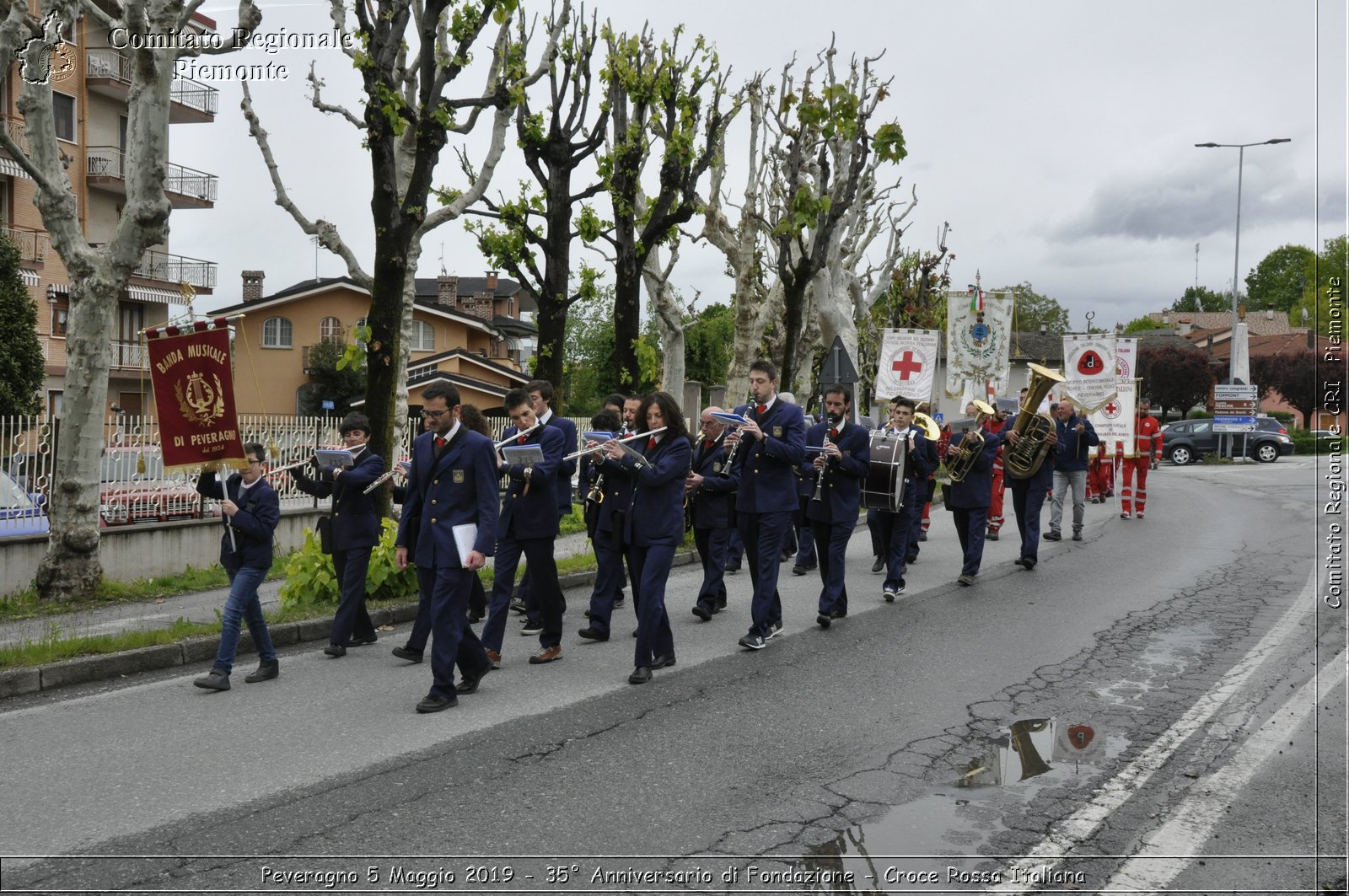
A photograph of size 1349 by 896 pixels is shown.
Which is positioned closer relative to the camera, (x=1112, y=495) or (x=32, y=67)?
(x=32, y=67)

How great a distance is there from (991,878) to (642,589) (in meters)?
3.74

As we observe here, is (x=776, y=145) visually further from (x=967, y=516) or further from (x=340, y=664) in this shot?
(x=340, y=664)

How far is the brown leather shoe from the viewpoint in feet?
27.6

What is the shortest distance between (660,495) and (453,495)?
1.62 meters

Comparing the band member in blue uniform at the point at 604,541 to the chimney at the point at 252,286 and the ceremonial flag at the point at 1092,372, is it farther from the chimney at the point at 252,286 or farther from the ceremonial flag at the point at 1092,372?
the chimney at the point at 252,286

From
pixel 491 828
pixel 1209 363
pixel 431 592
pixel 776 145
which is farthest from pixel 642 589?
pixel 1209 363

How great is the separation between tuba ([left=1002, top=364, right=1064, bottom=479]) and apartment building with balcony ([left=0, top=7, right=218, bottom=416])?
83.2ft

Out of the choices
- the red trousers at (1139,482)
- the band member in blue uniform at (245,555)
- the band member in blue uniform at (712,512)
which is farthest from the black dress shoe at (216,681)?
the red trousers at (1139,482)

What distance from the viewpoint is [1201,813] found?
5.35m

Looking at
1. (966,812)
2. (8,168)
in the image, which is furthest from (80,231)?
(8,168)

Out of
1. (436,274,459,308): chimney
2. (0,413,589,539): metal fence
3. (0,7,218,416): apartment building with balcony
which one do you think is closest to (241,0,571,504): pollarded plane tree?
(0,413,589,539): metal fence

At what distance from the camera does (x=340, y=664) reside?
847 centimetres

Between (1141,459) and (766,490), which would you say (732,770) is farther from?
(1141,459)

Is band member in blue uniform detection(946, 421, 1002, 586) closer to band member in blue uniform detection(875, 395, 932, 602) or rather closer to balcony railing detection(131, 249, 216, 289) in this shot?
band member in blue uniform detection(875, 395, 932, 602)
